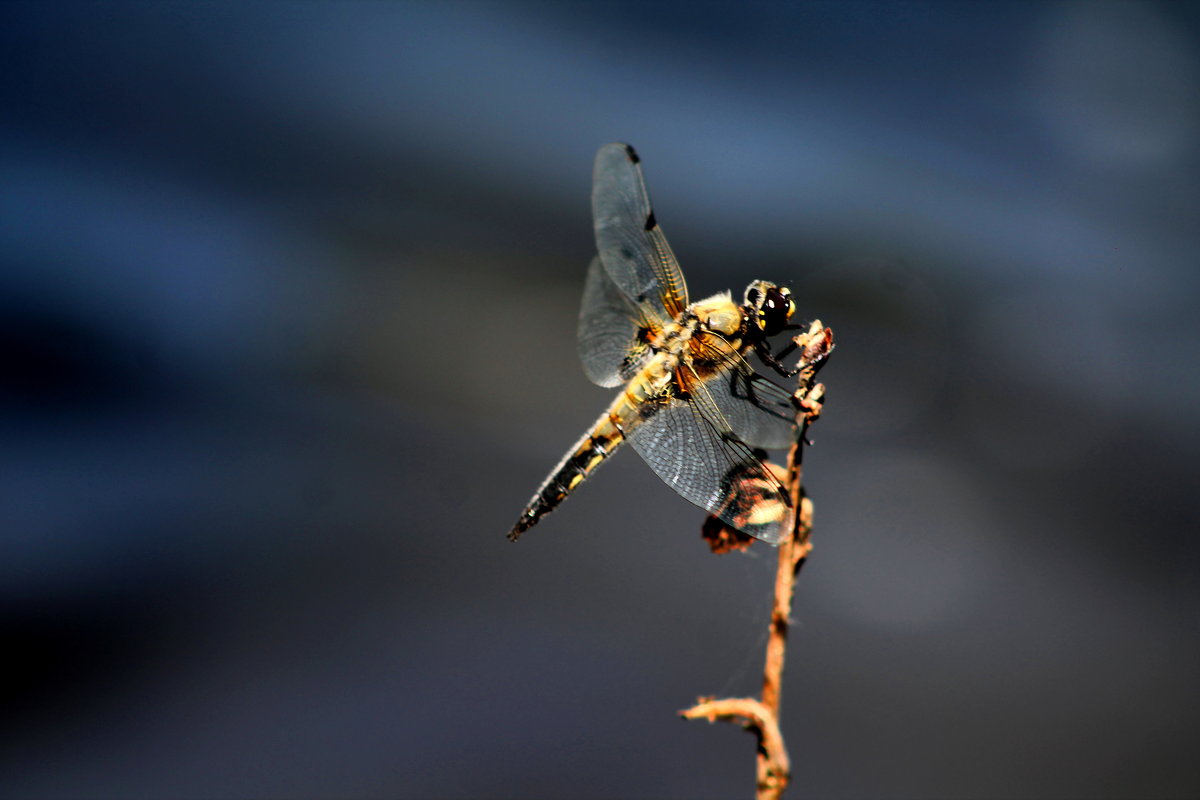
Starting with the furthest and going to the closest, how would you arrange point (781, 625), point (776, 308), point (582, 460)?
point (582, 460) → point (776, 308) → point (781, 625)

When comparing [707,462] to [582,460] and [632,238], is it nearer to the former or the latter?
[582,460]

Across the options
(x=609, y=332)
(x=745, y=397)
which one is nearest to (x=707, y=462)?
(x=745, y=397)

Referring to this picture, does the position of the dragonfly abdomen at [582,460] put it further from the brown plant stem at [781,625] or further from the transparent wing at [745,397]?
the brown plant stem at [781,625]

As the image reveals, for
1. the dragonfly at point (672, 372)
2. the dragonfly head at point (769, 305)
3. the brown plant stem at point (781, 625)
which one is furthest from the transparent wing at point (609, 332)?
the brown plant stem at point (781, 625)

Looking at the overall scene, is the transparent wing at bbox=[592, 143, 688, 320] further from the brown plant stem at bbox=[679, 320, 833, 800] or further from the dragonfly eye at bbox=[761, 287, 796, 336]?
the brown plant stem at bbox=[679, 320, 833, 800]

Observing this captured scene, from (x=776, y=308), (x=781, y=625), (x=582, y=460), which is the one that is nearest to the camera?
(x=781, y=625)

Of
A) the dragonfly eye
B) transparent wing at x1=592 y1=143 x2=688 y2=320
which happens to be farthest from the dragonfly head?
transparent wing at x1=592 y1=143 x2=688 y2=320
